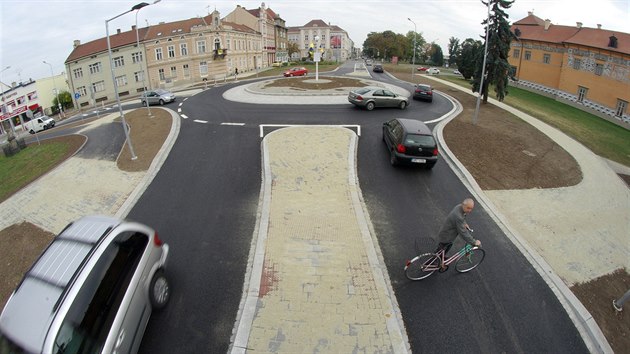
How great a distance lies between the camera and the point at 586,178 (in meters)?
13.5

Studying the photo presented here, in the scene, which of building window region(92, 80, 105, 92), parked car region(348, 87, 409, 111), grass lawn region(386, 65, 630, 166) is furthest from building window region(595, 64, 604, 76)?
building window region(92, 80, 105, 92)

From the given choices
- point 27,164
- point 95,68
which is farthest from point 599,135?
point 95,68

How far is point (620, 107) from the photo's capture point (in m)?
30.6

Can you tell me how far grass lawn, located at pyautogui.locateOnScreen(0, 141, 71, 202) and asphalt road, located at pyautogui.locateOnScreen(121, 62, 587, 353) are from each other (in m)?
6.55

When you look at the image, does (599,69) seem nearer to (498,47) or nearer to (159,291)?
(498,47)

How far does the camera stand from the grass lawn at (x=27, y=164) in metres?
14.7

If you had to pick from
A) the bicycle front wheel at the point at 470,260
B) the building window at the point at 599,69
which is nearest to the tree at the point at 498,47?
the building window at the point at 599,69

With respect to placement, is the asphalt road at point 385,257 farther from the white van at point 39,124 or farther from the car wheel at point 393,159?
the white van at point 39,124

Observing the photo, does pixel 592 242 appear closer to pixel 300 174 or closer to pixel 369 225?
pixel 369 225

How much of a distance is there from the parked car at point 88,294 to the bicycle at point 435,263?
16.5 feet

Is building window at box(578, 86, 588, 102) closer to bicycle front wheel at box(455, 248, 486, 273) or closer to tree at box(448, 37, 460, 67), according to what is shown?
bicycle front wheel at box(455, 248, 486, 273)

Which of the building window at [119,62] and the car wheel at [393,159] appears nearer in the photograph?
the car wheel at [393,159]

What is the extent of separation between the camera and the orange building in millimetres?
30875

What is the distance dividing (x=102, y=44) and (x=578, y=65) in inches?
2575
